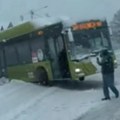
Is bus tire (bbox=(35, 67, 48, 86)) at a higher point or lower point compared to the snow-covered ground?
higher

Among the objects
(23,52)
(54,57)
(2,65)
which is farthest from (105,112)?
(2,65)

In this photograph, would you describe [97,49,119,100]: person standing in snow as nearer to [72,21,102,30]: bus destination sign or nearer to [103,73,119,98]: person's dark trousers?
[103,73,119,98]: person's dark trousers

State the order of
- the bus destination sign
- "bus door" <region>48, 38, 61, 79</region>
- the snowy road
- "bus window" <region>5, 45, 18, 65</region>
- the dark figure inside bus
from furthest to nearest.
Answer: "bus window" <region>5, 45, 18, 65</region> → "bus door" <region>48, 38, 61, 79</region> → the dark figure inside bus → the bus destination sign → the snowy road

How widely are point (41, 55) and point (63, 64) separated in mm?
1683

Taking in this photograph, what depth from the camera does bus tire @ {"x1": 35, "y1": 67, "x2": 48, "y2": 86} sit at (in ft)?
71.2

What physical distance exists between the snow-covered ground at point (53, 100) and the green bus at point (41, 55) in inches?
23.1

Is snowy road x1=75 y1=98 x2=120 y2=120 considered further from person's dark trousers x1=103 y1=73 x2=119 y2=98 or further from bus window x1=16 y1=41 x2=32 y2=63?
bus window x1=16 y1=41 x2=32 y2=63

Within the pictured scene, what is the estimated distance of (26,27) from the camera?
2270 centimetres

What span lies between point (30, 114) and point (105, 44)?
225 inches

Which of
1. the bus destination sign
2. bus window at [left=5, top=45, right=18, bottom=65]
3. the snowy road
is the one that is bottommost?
the snowy road

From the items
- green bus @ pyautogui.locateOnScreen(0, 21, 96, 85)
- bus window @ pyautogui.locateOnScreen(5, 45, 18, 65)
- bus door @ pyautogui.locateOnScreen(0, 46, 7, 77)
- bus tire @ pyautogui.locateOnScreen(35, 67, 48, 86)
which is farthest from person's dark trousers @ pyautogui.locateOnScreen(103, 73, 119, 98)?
bus door @ pyautogui.locateOnScreen(0, 46, 7, 77)

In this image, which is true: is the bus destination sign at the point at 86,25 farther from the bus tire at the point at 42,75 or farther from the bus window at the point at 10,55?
the bus window at the point at 10,55

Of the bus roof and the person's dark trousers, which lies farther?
the bus roof

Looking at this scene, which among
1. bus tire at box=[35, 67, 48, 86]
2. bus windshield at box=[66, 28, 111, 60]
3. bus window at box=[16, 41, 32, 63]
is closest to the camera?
bus windshield at box=[66, 28, 111, 60]
